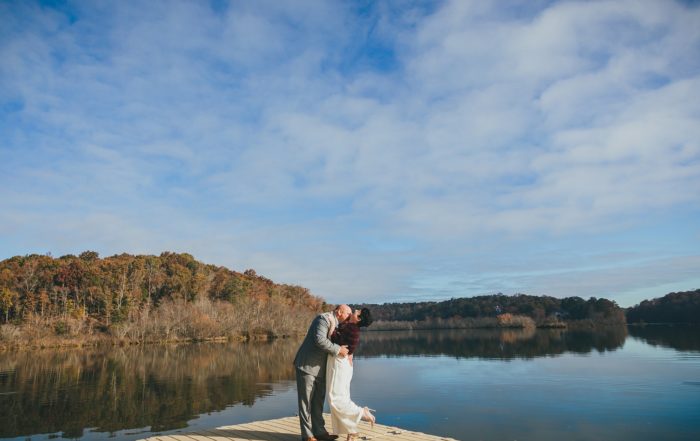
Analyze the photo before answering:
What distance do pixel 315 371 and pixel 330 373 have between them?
253 millimetres

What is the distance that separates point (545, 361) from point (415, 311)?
126784 mm

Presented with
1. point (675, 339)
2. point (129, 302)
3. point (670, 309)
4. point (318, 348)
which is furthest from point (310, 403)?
point (670, 309)

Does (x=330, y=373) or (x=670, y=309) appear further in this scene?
(x=670, y=309)

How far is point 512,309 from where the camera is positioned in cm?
13262

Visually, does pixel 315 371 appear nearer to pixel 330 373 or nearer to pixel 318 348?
pixel 330 373

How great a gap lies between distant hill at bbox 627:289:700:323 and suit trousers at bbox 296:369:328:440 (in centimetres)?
11995

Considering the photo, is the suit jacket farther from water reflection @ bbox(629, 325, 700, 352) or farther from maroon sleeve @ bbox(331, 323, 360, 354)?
water reflection @ bbox(629, 325, 700, 352)

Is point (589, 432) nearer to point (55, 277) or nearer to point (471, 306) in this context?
point (55, 277)

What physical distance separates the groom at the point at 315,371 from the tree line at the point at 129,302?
59975 millimetres

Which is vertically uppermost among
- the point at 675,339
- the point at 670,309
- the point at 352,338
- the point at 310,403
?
the point at 670,309

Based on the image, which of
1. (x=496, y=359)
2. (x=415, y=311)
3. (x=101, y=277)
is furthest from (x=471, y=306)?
(x=496, y=359)

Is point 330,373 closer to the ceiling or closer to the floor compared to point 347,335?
closer to the floor

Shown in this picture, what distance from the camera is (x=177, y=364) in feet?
108

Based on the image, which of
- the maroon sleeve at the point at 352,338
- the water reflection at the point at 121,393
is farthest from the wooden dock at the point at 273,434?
the water reflection at the point at 121,393
